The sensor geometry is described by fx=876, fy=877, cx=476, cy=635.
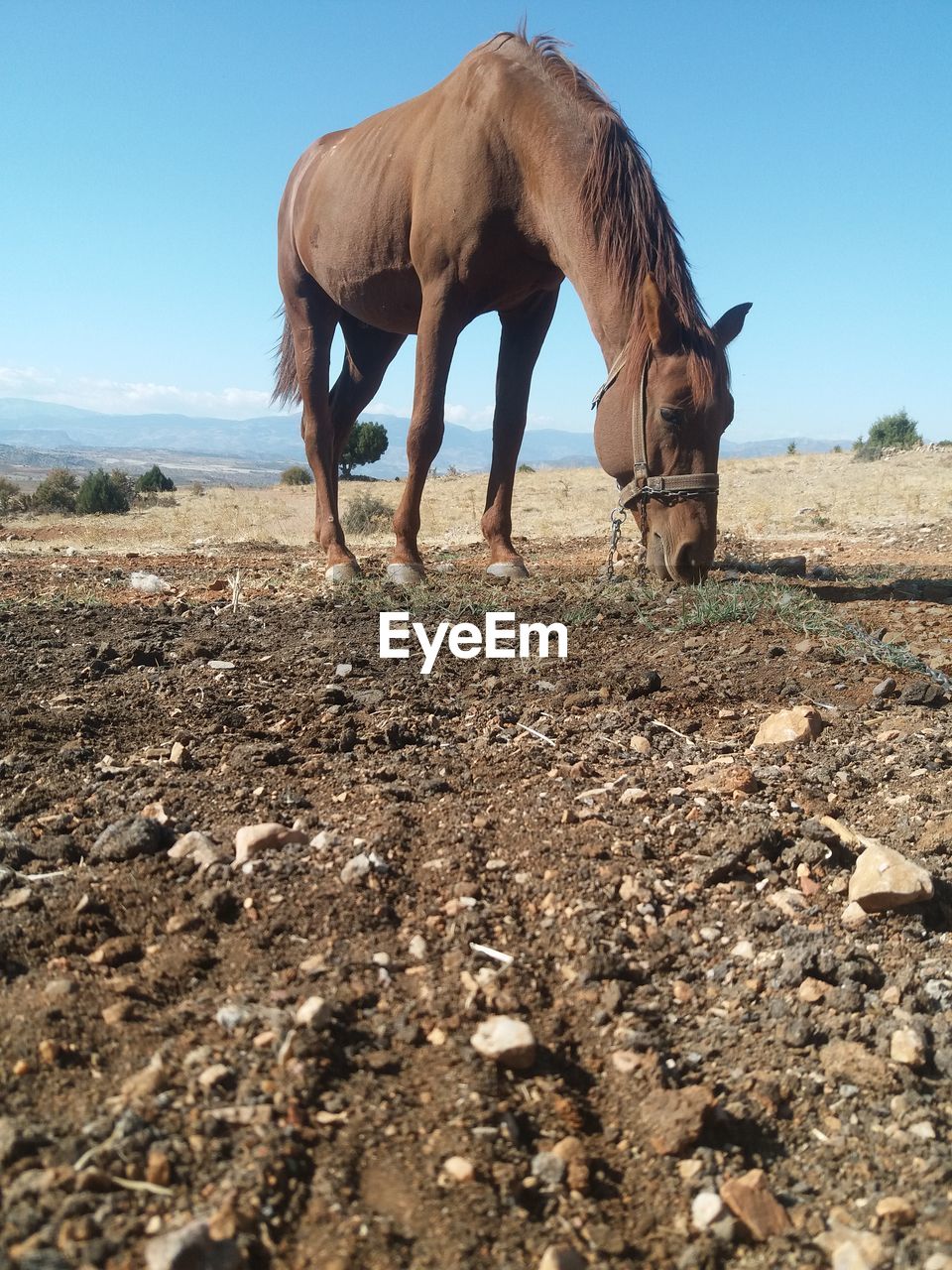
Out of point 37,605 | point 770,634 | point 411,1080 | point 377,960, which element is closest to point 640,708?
point 770,634

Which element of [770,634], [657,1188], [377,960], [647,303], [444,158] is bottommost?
[657,1188]

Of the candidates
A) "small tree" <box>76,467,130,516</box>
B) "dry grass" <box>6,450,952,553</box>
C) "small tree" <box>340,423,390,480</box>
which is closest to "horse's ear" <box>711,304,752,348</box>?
"dry grass" <box>6,450,952,553</box>

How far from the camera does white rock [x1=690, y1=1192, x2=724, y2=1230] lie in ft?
3.98

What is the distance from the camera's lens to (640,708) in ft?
10.5

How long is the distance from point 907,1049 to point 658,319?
12.0 ft

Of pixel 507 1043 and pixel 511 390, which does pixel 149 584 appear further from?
pixel 507 1043

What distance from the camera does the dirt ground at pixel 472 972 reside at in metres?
1.18

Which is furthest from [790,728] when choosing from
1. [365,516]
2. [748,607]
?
[365,516]

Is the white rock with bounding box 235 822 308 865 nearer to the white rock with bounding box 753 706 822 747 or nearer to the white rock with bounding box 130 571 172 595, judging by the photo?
the white rock with bounding box 753 706 822 747

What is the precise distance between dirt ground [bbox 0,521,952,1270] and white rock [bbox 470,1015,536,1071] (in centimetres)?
3

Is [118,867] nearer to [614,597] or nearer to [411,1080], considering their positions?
[411,1080]

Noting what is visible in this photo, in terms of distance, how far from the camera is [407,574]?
5.62m

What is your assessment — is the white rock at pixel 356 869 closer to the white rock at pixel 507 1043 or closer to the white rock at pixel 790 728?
the white rock at pixel 507 1043

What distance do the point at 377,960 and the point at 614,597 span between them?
329 centimetres
